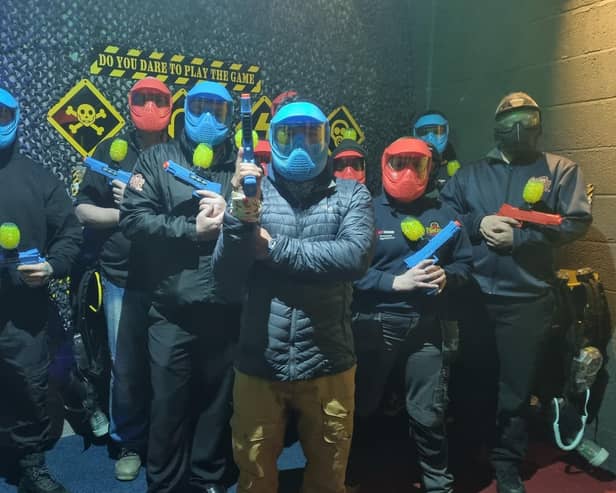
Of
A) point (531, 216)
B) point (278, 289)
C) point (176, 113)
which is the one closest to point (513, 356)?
point (531, 216)

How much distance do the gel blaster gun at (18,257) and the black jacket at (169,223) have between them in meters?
0.47

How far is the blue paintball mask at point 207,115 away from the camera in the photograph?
2.46 m

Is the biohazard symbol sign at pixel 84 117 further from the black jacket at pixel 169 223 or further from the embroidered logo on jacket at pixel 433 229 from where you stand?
the embroidered logo on jacket at pixel 433 229

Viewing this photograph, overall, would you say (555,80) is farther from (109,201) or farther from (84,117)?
(84,117)

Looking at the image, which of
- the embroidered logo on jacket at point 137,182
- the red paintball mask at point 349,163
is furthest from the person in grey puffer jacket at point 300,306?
the red paintball mask at point 349,163

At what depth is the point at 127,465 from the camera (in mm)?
2844

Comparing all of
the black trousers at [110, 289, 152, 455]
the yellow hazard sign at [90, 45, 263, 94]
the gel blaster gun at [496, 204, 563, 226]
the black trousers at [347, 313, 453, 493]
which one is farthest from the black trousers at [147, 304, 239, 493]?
the yellow hazard sign at [90, 45, 263, 94]

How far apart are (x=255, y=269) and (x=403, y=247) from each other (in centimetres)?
87

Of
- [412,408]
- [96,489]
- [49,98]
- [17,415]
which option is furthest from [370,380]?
[49,98]

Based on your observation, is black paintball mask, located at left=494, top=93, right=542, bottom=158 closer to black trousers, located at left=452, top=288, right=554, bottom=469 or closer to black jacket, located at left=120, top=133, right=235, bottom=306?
black trousers, located at left=452, top=288, right=554, bottom=469

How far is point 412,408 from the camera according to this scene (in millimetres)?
2551

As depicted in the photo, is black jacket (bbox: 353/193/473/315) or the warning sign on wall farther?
the warning sign on wall

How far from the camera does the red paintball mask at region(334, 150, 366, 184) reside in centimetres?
316

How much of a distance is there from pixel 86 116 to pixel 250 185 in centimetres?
224
